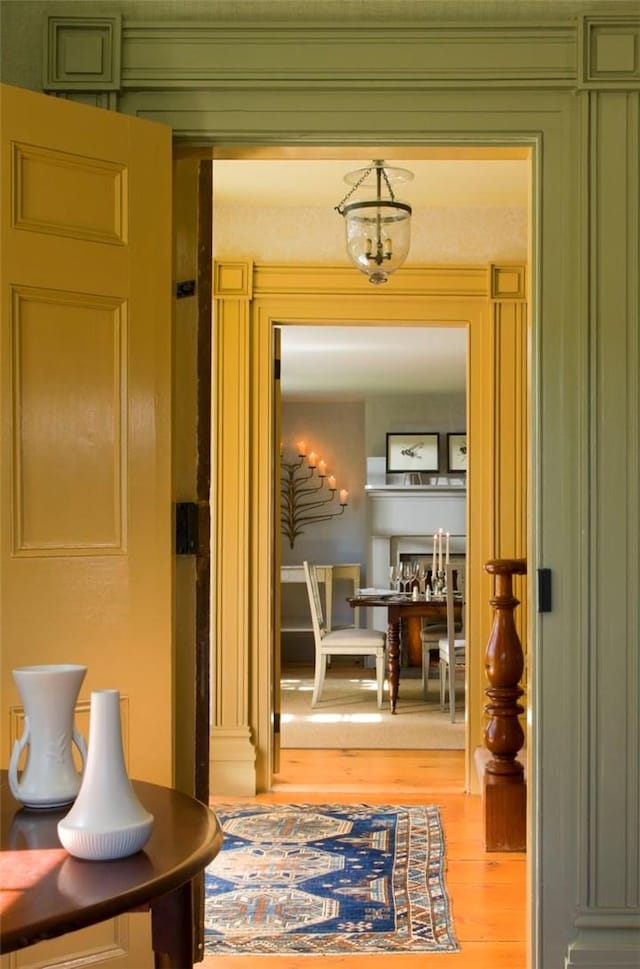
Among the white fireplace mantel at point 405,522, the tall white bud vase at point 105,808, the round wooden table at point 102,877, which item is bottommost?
the round wooden table at point 102,877

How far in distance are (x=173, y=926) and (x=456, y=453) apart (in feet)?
31.2

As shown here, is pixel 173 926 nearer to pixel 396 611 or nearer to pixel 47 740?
pixel 47 740

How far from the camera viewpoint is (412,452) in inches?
433

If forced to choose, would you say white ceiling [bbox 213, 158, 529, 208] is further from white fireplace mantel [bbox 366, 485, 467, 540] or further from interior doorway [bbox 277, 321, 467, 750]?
white fireplace mantel [bbox 366, 485, 467, 540]

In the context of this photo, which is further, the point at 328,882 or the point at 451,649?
the point at 451,649

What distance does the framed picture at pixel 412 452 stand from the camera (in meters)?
11.0

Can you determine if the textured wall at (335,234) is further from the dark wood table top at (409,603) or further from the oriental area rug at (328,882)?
A: the dark wood table top at (409,603)

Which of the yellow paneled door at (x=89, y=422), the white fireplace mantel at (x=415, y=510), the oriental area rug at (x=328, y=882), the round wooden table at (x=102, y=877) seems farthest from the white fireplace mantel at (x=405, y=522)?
the round wooden table at (x=102, y=877)

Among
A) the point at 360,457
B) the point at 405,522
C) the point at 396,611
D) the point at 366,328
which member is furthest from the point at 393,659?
the point at 360,457

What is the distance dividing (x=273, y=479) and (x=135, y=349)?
285 cm

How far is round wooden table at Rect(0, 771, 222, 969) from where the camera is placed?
1.30 m

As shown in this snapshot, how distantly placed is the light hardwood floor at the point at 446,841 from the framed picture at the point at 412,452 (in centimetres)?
489

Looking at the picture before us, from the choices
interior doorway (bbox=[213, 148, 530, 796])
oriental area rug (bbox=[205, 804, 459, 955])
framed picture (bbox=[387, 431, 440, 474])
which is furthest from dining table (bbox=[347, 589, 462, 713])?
framed picture (bbox=[387, 431, 440, 474])

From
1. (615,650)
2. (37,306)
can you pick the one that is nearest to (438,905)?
(615,650)
